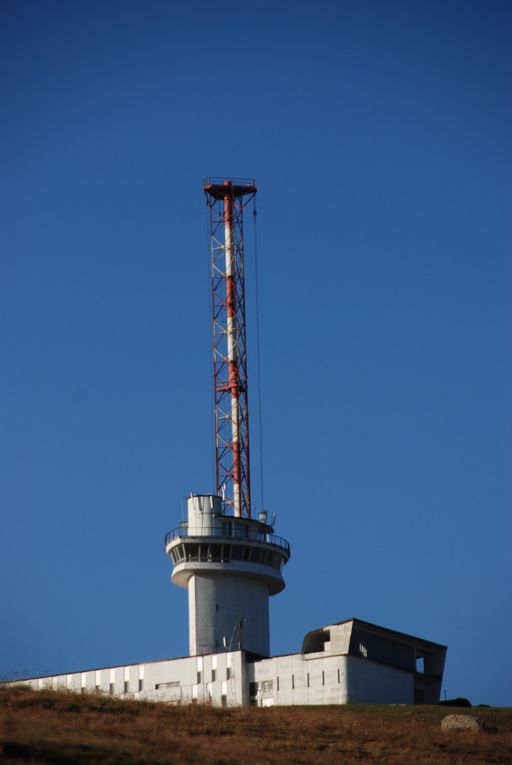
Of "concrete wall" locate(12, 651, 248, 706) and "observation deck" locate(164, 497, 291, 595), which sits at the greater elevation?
"observation deck" locate(164, 497, 291, 595)

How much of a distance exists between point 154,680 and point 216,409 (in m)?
21.4

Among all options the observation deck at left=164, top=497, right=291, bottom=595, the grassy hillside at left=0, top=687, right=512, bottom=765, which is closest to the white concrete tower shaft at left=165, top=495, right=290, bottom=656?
the observation deck at left=164, top=497, right=291, bottom=595

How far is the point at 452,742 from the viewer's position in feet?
196

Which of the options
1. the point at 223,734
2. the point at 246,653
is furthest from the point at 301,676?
the point at 223,734

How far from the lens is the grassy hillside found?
45531 mm

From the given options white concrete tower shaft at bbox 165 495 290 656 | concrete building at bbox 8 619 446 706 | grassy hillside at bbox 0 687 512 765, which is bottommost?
grassy hillside at bbox 0 687 512 765

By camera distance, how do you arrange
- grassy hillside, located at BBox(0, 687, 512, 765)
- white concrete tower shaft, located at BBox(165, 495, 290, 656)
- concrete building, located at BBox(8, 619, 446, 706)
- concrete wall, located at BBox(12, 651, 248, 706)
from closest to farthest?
grassy hillside, located at BBox(0, 687, 512, 765)
concrete building, located at BBox(8, 619, 446, 706)
concrete wall, located at BBox(12, 651, 248, 706)
white concrete tower shaft, located at BBox(165, 495, 290, 656)

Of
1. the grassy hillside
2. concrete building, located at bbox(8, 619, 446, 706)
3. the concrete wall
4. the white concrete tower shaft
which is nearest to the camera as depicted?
the grassy hillside

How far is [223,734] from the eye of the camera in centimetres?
5725

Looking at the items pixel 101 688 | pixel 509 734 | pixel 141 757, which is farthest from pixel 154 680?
pixel 141 757

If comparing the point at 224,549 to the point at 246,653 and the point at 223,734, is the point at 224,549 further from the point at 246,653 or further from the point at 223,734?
the point at 223,734

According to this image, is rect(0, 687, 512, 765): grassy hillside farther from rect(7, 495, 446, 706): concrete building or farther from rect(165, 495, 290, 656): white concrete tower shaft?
rect(165, 495, 290, 656): white concrete tower shaft

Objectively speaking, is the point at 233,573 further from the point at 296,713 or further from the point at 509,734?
the point at 509,734

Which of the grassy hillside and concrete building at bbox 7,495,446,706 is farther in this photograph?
concrete building at bbox 7,495,446,706
